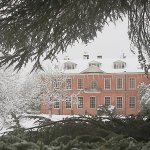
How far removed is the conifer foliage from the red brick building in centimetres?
4445

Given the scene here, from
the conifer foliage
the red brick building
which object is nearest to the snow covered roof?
the red brick building

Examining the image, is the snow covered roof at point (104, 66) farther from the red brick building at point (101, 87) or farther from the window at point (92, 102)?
the window at point (92, 102)

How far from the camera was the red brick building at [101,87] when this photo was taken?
4875 centimetres

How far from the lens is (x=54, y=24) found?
3.54 m

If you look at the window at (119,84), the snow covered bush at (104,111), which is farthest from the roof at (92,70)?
the snow covered bush at (104,111)

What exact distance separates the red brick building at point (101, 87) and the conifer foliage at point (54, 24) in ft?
146

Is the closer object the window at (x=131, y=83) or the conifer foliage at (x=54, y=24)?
the conifer foliage at (x=54, y=24)

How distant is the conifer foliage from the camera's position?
3223 millimetres

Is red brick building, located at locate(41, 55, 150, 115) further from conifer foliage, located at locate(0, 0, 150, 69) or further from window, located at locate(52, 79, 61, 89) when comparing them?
conifer foliage, located at locate(0, 0, 150, 69)

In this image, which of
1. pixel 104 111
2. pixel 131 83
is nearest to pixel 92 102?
pixel 131 83

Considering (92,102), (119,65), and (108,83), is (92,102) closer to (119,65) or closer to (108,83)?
(108,83)

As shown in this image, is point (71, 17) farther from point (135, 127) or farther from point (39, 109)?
point (39, 109)

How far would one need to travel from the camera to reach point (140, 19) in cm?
402

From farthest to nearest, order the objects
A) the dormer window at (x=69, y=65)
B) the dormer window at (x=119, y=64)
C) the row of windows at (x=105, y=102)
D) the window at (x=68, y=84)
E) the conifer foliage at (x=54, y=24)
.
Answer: the dormer window at (x=69, y=65), the window at (x=68, y=84), the dormer window at (x=119, y=64), the row of windows at (x=105, y=102), the conifer foliage at (x=54, y=24)
